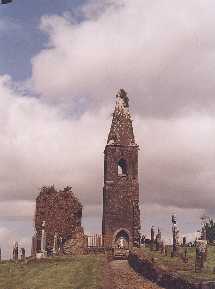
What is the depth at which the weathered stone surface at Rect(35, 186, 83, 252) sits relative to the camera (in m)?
48.3

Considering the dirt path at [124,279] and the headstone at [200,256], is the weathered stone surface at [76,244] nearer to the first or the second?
the dirt path at [124,279]

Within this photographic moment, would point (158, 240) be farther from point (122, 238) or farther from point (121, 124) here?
point (121, 124)

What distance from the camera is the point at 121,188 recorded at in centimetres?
5384

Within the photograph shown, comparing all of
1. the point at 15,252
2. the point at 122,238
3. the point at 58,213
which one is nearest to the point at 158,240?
the point at 15,252

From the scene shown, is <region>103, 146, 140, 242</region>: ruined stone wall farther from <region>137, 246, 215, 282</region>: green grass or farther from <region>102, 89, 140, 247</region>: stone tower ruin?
<region>137, 246, 215, 282</region>: green grass

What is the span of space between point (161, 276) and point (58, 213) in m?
26.7

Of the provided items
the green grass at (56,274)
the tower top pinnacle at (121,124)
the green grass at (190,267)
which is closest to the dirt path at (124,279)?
the green grass at (56,274)

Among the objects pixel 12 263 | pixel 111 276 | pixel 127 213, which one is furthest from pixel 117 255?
pixel 127 213

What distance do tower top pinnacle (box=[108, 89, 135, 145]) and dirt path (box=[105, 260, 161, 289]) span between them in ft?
80.7

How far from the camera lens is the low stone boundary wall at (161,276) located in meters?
18.3

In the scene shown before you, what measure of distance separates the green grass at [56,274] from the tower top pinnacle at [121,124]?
22.8 m

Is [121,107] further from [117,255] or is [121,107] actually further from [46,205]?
[117,255]

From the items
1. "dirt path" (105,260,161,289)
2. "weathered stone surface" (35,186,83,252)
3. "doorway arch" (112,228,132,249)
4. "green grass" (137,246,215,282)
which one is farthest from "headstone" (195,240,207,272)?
"doorway arch" (112,228,132,249)

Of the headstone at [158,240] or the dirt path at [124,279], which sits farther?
the headstone at [158,240]
